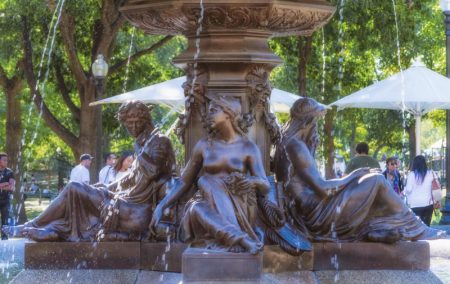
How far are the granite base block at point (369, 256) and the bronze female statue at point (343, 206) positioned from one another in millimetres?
76

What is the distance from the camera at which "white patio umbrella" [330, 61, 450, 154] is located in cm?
1936

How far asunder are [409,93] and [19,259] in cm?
887

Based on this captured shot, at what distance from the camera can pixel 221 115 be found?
9.37 metres

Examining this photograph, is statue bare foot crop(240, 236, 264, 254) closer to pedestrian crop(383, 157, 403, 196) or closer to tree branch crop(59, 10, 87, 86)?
pedestrian crop(383, 157, 403, 196)

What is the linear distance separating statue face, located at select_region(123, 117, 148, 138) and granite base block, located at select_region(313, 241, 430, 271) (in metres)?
1.72

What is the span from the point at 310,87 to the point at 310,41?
696cm

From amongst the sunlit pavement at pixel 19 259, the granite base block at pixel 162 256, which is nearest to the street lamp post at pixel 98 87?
the sunlit pavement at pixel 19 259

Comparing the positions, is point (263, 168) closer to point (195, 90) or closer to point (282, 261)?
point (282, 261)

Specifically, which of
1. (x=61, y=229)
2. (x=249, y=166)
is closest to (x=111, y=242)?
(x=61, y=229)

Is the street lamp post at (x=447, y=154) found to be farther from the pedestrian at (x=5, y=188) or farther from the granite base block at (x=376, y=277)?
the granite base block at (x=376, y=277)

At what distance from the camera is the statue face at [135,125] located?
33.7ft

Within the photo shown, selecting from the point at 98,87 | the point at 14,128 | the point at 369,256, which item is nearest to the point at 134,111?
the point at 369,256

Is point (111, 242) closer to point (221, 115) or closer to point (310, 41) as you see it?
point (221, 115)

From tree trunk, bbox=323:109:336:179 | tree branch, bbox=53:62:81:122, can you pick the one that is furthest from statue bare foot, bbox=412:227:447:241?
tree trunk, bbox=323:109:336:179
